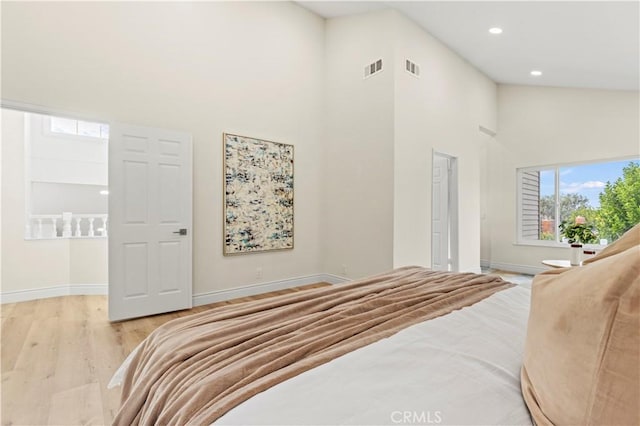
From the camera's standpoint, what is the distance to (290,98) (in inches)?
176

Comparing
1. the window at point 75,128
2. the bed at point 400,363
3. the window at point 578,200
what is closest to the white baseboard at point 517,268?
the window at point 578,200

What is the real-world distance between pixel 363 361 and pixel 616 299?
23.0 inches

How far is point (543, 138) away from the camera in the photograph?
5.62 m

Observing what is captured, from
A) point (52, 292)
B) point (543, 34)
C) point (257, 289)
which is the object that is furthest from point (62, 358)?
point (543, 34)

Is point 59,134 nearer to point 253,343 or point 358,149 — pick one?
point 358,149

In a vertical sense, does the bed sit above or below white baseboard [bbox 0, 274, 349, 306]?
above

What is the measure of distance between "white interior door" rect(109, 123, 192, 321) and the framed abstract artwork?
498mm

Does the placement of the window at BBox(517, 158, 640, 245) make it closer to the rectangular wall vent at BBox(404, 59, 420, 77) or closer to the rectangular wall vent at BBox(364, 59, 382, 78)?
the rectangular wall vent at BBox(404, 59, 420, 77)

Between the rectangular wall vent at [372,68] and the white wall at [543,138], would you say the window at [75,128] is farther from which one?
the white wall at [543,138]

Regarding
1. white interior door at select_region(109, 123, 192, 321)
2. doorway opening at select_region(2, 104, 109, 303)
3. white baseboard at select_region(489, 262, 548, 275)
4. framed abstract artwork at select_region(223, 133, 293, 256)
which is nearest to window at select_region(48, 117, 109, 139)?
doorway opening at select_region(2, 104, 109, 303)

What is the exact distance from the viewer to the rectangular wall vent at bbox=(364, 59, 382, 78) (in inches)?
165

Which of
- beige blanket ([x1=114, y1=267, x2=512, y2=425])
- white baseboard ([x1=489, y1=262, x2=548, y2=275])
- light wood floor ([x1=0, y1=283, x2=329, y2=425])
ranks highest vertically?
beige blanket ([x1=114, y1=267, x2=512, y2=425])

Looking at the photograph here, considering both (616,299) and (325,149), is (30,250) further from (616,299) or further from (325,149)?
(616,299)

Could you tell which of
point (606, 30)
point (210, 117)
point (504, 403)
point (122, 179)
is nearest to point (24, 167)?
point (122, 179)
